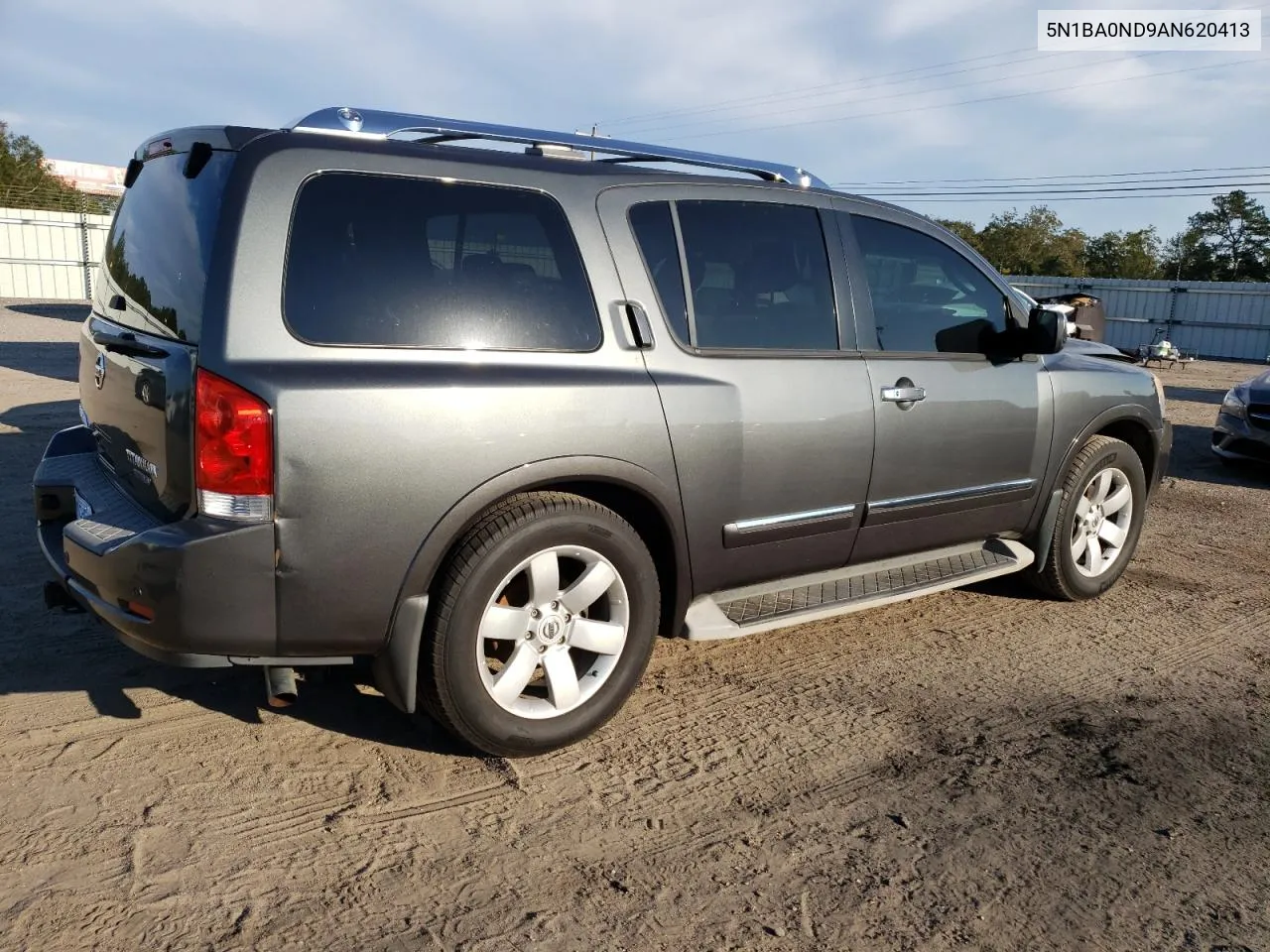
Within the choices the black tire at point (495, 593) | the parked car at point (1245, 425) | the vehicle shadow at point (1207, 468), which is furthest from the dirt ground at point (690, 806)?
the parked car at point (1245, 425)

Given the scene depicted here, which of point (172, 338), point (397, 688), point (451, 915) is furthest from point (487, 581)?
point (172, 338)

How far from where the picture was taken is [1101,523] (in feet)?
16.2

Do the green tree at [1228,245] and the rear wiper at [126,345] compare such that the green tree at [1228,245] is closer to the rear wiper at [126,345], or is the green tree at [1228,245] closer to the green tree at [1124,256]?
the green tree at [1124,256]

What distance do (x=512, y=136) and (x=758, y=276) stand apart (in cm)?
103

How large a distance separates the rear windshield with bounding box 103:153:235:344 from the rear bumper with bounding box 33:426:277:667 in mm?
535

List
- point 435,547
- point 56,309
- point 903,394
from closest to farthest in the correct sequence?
point 435,547, point 903,394, point 56,309

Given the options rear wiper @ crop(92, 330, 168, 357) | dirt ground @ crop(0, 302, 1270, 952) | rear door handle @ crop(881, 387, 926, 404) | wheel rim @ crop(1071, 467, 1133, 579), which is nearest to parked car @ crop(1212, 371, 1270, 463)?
wheel rim @ crop(1071, 467, 1133, 579)

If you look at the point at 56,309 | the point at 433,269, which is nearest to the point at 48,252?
the point at 56,309

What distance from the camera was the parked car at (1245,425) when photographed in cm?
833

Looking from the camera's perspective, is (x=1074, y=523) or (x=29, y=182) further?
(x=29, y=182)

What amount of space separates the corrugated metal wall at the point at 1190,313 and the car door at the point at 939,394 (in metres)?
23.4

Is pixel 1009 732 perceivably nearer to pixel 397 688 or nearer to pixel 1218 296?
pixel 397 688

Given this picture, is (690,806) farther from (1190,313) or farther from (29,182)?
(29,182)

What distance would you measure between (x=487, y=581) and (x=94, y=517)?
1223mm
